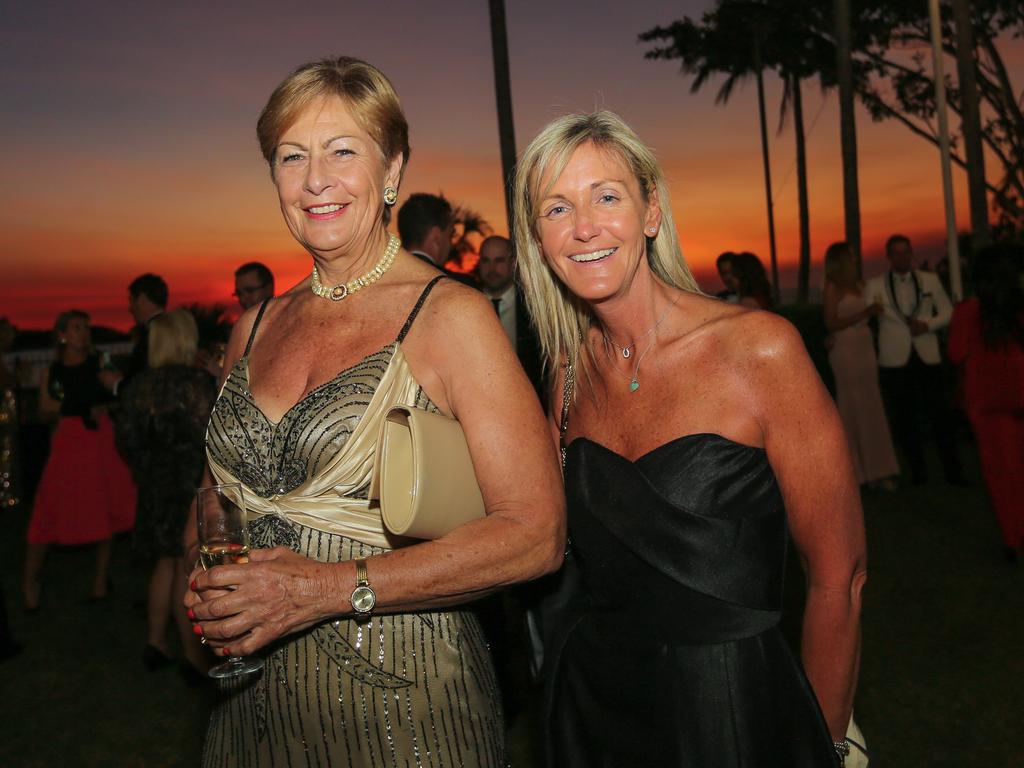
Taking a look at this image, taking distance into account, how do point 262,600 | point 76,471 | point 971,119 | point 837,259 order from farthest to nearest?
point 971,119
point 837,259
point 76,471
point 262,600

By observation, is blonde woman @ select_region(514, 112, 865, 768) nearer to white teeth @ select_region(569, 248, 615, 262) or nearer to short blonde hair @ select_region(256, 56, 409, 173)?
white teeth @ select_region(569, 248, 615, 262)

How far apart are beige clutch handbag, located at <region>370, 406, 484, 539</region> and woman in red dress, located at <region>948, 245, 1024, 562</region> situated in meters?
6.07

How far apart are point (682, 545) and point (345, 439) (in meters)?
0.80

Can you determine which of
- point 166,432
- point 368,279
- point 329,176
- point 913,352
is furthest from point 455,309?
point 913,352

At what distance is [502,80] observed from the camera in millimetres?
11477

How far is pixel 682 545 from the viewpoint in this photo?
2.19 metres

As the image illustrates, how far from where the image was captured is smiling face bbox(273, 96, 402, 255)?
7.06 ft

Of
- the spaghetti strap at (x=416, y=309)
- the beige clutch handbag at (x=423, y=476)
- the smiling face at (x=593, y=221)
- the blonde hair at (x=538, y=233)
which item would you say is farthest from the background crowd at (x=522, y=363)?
the beige clutch handbag at (x=423, y=476)

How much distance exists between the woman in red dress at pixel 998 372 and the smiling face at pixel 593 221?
18.0 ft

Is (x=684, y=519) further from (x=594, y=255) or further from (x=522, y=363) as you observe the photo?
(x=522, y=363)

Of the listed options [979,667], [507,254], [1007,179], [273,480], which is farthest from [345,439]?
[1007,179]

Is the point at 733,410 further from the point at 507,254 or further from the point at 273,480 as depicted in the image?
the point at 507,254

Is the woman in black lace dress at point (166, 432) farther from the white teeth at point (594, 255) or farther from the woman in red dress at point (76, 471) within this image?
the white teeth at point (594, 255)

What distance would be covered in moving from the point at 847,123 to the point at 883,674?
1456cm
